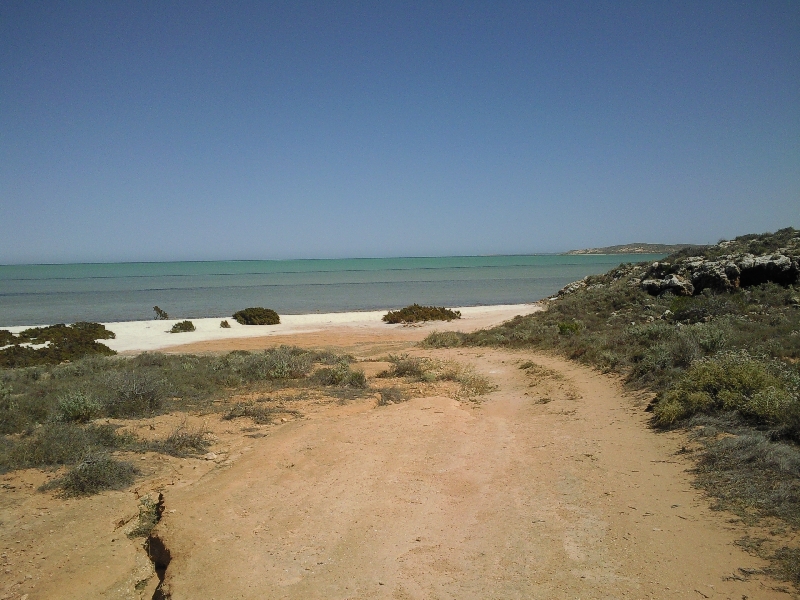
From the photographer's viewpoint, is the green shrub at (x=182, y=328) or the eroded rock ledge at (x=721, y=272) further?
the green shrub at (x=182, y=328)

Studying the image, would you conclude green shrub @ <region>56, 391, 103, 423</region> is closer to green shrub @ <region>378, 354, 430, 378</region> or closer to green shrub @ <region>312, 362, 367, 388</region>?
green shrub @ <region>312, 362, 367, 388</region>

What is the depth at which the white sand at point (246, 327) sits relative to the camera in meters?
23.4

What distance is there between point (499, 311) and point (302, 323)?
12.5m

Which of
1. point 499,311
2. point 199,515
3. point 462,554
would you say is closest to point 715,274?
point 499,311

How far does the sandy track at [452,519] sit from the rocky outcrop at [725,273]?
13.8 meters

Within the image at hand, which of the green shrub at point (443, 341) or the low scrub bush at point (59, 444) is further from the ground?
the low scrub bush at point (59, 444)

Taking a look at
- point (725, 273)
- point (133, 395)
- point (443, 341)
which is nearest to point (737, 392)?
point (133, 395)

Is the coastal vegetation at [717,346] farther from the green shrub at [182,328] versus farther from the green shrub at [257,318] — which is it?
the green shrub at [182,328]

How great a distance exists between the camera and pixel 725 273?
19.8 meters

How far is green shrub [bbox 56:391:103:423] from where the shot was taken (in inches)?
336

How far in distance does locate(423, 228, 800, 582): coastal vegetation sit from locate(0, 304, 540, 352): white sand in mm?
6238

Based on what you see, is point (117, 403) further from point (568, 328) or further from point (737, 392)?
point (568, 328)

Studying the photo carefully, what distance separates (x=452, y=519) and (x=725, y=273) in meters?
19.0

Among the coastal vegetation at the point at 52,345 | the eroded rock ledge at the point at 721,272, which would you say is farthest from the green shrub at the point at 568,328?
the coastal vegetation at the point at 52,345
